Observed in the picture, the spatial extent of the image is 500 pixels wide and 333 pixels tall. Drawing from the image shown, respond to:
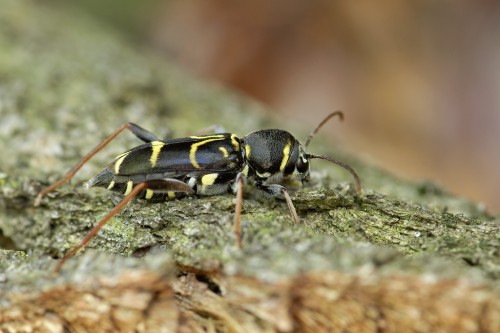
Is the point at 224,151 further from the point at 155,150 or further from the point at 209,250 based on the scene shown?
the point at 209,250

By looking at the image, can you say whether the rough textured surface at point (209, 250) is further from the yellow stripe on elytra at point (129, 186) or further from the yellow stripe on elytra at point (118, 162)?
the yellow stripe on elytra at point (118, 162)

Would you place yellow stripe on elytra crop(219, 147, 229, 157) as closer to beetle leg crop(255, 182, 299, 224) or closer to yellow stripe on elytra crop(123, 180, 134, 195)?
beetle leg crop(255, 182, 299, 224)

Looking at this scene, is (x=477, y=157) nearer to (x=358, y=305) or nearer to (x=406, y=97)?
(x=406, y=97)

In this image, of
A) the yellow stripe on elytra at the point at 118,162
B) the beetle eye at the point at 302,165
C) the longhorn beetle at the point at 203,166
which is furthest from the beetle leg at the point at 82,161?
the beetle eye at the point at 302,165

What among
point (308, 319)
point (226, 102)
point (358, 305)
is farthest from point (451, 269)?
point (226, 102)

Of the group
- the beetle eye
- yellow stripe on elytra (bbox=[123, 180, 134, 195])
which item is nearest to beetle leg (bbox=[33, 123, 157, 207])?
yellow stripe on elytra (bbox=[123, 180, 134, 195])
